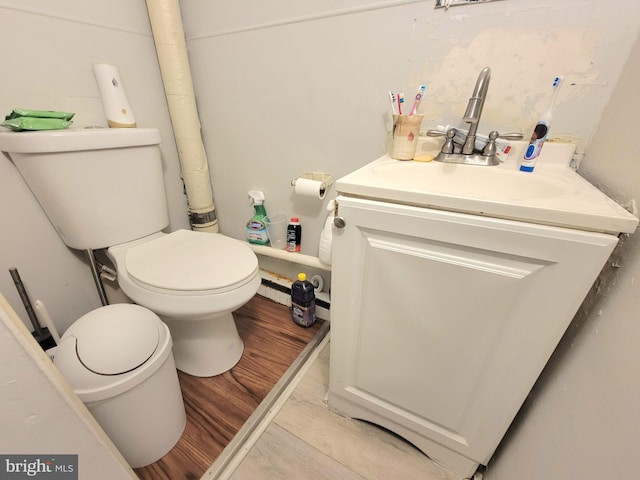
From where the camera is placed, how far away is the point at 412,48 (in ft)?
2.60

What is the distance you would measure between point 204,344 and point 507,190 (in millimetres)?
1065

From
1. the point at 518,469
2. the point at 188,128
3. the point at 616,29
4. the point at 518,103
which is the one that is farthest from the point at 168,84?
the point at 518,469

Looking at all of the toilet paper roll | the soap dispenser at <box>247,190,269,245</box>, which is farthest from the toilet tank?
the toilet paper roll

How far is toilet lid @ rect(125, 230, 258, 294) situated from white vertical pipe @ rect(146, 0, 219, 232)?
0.33 m

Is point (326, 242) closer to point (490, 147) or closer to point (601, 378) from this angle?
point (490, 147)

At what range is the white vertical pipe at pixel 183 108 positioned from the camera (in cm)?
101

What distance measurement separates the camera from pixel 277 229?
1.25 meters

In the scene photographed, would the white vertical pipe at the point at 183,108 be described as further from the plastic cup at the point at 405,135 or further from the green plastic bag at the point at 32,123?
the plastic cup at the point at 405,135

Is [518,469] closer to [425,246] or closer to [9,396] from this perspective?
[425,246]

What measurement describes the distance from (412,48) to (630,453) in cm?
96

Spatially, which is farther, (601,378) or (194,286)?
(194,286)

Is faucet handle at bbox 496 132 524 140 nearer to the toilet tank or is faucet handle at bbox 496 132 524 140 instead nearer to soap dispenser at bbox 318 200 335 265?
soap dispenser at bbox 318 200 335 265

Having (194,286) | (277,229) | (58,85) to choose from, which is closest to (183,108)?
(58,85)

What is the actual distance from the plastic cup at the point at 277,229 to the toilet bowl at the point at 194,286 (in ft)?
0.94
